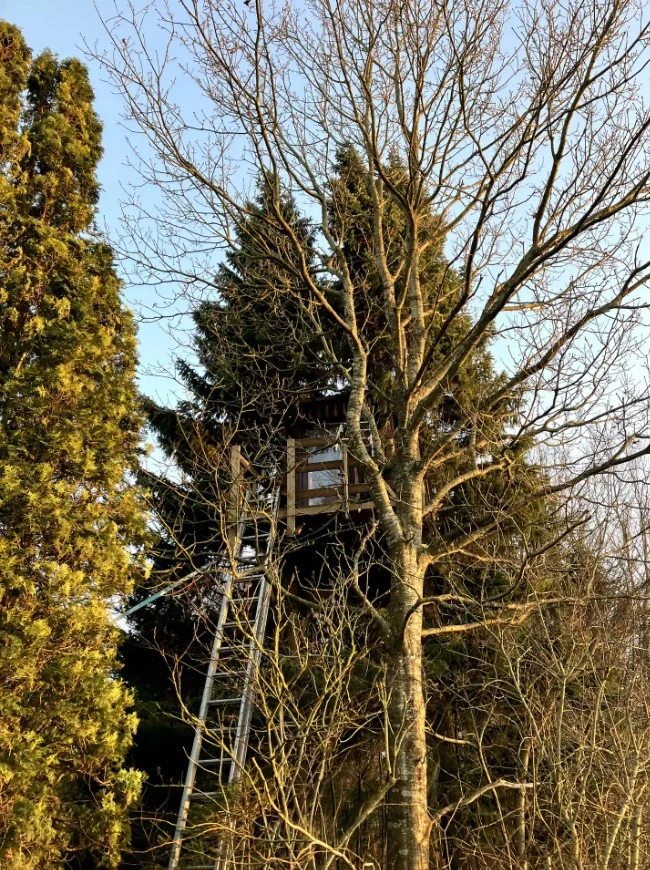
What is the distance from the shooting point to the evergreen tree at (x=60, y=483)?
668cm

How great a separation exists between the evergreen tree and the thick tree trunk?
331 cm

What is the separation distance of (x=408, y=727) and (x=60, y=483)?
4676mm

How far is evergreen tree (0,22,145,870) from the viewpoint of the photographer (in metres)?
6.68

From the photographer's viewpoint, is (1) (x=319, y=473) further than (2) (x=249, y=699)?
Yes

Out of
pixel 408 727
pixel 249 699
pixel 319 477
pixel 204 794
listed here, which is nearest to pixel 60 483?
pixel 249 699

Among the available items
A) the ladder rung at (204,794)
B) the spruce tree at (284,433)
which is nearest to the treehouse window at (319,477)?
the spruce tree at (284,433)

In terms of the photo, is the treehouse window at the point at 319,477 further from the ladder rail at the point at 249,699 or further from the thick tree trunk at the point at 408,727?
the thick tree trunk at the point at 408,727

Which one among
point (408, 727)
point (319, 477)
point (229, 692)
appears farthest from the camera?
point (319, 477)

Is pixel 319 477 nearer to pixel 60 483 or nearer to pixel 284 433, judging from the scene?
pixel 284 433

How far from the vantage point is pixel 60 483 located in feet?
24.6

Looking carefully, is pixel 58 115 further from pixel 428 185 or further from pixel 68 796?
pixel 68 796

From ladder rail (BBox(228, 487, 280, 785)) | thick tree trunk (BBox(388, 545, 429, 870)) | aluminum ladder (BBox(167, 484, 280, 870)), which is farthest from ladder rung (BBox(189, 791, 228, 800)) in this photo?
thick tree trunk (BBox(388, 545, 429, 870))

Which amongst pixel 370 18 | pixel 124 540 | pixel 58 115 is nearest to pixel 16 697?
pixel 124 540

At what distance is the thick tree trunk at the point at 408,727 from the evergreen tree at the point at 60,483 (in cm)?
331
